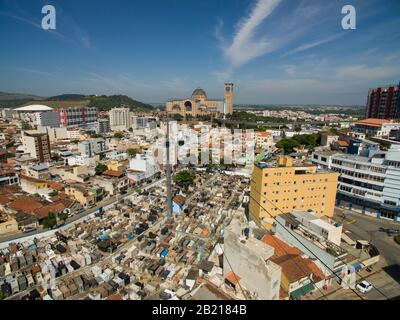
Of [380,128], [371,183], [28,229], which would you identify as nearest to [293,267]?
[371,183]

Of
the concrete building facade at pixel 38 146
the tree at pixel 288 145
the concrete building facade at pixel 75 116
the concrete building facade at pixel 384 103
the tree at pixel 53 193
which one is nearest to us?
the tree at pixel 53 193

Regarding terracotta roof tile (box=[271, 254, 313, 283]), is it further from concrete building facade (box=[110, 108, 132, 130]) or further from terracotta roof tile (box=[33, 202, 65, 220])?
concrete building facade (box=[110, 108, 132, 130])

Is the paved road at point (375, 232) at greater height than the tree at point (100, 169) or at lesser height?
lesser

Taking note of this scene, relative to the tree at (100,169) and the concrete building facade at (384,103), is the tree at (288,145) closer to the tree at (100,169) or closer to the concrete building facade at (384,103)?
the concrete building facade at (384,103)

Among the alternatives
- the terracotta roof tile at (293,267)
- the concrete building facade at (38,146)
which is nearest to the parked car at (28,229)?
the terracotta roof tile at (293,267)

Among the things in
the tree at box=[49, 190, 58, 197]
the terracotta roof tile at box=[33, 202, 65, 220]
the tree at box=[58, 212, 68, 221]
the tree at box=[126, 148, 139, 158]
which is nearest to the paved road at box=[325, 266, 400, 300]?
the tree at box=[58, 212, 68, 221]

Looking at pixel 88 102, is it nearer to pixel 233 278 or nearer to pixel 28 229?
pixel 28 229

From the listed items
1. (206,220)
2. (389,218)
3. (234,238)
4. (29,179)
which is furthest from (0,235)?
(389,218)
